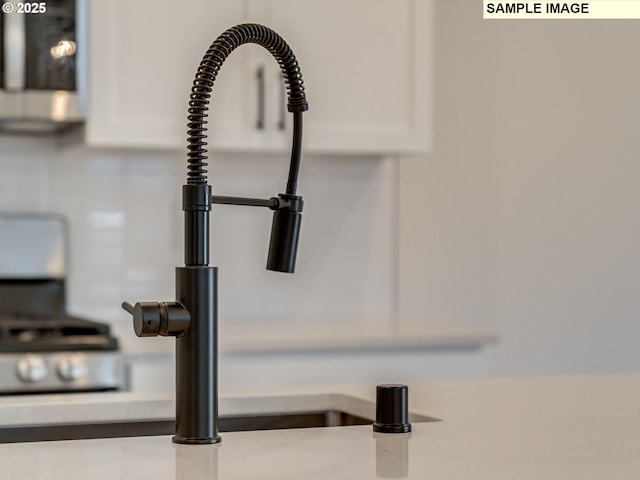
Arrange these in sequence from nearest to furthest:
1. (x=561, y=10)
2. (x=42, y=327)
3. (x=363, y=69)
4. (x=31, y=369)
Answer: (x=31, y=369) → (x=42, y=327) → (x=363, y=69) → (x=561, y=10)

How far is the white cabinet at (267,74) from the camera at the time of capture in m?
2.76

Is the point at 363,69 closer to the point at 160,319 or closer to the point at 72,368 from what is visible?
the point at 72,368

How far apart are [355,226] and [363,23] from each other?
0.71 meters

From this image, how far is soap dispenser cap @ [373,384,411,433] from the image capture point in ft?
3.84

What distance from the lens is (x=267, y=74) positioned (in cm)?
289

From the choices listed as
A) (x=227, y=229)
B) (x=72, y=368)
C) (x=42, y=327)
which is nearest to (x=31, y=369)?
(x=72, y=368)

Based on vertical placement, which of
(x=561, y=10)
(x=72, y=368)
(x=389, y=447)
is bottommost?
(x=72, y=368)

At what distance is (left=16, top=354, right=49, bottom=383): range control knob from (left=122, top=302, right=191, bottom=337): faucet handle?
1.49 meters

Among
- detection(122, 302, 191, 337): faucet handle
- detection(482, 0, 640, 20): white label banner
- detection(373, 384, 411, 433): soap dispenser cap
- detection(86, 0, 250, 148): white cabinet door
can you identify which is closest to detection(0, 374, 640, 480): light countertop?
detection(373, 384, 411, 433): soap dispenser cap

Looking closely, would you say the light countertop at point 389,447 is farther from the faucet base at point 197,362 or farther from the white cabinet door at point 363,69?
the white cabinet door at point 363,69

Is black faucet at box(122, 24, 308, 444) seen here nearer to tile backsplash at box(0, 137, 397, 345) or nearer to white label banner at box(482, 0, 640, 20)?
tile backsplash at box(0, 137, 397, 345)

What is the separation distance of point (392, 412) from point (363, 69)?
6.38 feet

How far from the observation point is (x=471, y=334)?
2.90m

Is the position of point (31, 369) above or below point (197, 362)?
below
